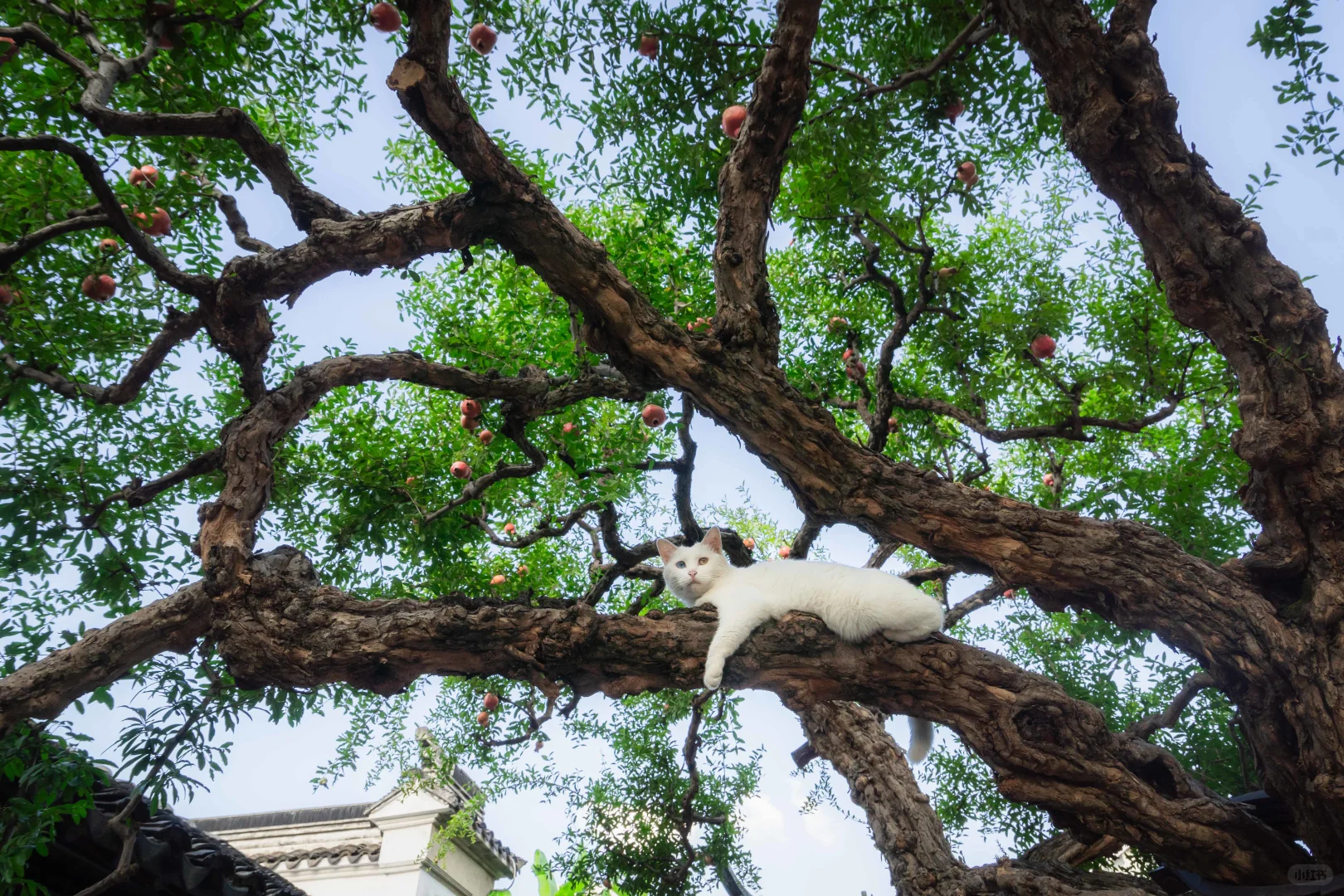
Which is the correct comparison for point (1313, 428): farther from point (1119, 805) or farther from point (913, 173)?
point (913, 173)

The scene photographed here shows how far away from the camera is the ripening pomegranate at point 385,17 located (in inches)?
227

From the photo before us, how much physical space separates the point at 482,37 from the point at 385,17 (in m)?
0.72

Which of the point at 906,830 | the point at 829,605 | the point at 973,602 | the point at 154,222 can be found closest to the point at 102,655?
the point at 154,222

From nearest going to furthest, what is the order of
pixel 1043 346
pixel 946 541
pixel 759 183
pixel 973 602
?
pixel 946 541 → pixel 759 183 → pixel 1043 346 → pixel 973 602

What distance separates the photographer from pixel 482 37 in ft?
20.3

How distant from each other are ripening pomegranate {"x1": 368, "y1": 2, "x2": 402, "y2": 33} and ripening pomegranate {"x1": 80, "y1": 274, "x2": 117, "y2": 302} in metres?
2.79

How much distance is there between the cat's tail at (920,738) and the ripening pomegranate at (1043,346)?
3.63 metres

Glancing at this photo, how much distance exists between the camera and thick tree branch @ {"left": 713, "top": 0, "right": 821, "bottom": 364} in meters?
4.73

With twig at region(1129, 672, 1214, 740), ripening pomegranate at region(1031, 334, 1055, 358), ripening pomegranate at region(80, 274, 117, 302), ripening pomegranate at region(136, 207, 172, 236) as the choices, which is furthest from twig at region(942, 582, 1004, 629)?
ripening pomegranate at region(80, 274, 117, 302)

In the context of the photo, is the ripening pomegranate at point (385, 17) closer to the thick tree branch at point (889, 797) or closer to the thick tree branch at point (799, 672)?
the thick tree branch at point (799, 672)

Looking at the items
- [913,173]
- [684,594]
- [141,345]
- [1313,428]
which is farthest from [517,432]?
[1313,428]

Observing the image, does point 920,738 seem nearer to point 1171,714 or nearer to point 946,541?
point 946,541

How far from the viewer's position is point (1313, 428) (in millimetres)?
3945

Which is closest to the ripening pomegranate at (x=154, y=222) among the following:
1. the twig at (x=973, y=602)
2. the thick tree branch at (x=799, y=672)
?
the thick tree branch at (x=799, y=672)
